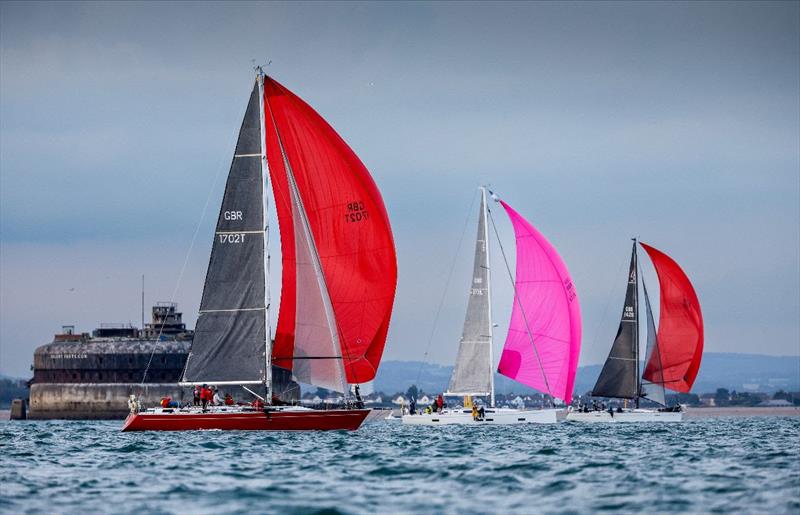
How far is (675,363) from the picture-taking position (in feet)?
292

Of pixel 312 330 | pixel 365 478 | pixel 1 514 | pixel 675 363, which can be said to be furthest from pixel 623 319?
pixel 1 514

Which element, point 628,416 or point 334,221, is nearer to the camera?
point 334,221

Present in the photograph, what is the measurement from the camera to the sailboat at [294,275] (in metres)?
51.2

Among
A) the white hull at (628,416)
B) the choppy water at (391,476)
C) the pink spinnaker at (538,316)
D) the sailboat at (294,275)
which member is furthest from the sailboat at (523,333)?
the choppy water at (391,476)

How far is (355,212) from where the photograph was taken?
173 feet

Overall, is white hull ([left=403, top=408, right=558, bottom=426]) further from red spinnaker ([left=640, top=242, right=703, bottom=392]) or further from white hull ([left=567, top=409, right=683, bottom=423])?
red spinnaker ([left=640, top=242, right=703, bottom=392])

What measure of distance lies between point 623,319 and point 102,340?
6053cm

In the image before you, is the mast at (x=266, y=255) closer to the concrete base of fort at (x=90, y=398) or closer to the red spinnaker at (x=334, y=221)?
the red spinnaker at (x=334, y=221)

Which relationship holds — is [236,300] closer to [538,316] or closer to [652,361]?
[538,316]

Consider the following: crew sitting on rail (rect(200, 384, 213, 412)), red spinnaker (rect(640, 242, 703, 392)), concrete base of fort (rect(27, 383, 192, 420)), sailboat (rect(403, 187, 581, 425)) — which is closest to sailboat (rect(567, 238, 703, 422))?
red spinnaker (rect(640, 242, 703, 392))

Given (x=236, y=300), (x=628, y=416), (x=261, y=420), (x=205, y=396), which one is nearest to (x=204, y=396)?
(x=205, y=396)

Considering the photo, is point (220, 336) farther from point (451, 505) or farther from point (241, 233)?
point (451, 505)

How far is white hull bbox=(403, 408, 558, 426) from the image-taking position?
71.6 metres

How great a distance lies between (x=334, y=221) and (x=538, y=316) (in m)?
25.1
